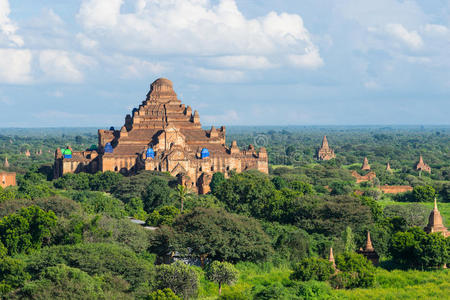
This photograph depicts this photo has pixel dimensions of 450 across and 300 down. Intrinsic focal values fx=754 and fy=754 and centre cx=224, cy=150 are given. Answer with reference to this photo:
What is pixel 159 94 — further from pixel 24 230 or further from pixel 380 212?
pixel 24 230

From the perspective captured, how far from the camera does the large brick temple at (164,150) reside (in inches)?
3634

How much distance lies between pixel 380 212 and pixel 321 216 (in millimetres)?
6102

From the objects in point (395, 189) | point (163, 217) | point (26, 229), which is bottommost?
point (395, 189)

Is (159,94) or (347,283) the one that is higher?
(159,94)

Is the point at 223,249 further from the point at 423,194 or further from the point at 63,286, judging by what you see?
the point at 423,194

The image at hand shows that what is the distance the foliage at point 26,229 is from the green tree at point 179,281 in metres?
10.5

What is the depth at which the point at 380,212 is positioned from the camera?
6431cm

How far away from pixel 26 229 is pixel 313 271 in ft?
62.5

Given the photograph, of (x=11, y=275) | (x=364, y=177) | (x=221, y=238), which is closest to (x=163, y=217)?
(x=221, y=238)

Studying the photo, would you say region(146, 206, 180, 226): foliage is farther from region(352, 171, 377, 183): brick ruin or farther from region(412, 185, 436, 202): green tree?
region(352, 171, 377, 183): brick ruin

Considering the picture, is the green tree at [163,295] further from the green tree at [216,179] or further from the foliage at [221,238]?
the green tree at [216,179]

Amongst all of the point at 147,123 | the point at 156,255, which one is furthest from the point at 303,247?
the point at 147,123

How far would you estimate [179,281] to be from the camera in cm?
4294

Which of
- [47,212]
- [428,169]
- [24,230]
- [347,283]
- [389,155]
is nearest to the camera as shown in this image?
[347,283]
